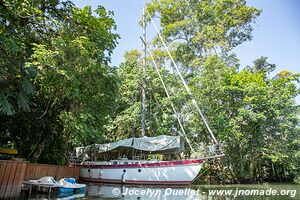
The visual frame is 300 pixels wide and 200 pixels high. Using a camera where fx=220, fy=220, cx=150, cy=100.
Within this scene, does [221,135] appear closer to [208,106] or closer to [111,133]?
[208,106]

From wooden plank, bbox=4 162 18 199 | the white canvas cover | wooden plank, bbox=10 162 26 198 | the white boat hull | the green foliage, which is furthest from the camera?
the green foliage

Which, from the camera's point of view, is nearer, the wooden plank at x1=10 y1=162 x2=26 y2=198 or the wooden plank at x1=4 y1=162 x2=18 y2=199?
the wooden plank at x1=4 y1=162 x2=18 y2=199

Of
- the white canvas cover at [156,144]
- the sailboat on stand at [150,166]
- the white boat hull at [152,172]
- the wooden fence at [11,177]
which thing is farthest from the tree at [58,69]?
the white boat hull at [152,172]

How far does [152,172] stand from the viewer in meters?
13.8

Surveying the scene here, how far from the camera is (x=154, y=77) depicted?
23109mm

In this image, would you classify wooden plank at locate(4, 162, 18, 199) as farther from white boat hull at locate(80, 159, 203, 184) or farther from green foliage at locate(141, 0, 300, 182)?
green foliage at locate(141, 0, 300, 182)

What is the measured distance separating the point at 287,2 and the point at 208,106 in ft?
58.8

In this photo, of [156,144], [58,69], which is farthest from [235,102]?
[58,69]

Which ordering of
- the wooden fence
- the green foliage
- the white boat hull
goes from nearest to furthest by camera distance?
the wooden fence < the white boat hull < the green foliage

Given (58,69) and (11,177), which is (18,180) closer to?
(11,177)

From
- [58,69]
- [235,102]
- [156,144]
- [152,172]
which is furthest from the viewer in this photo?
[235,102]

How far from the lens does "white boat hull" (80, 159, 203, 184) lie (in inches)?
516

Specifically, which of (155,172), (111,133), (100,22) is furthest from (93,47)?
(111,133)

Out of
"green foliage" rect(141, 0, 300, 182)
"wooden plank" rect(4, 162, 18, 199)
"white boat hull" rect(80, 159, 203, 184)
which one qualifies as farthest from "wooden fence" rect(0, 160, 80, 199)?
"green foliage" rect(141, 0, 300, 182)
